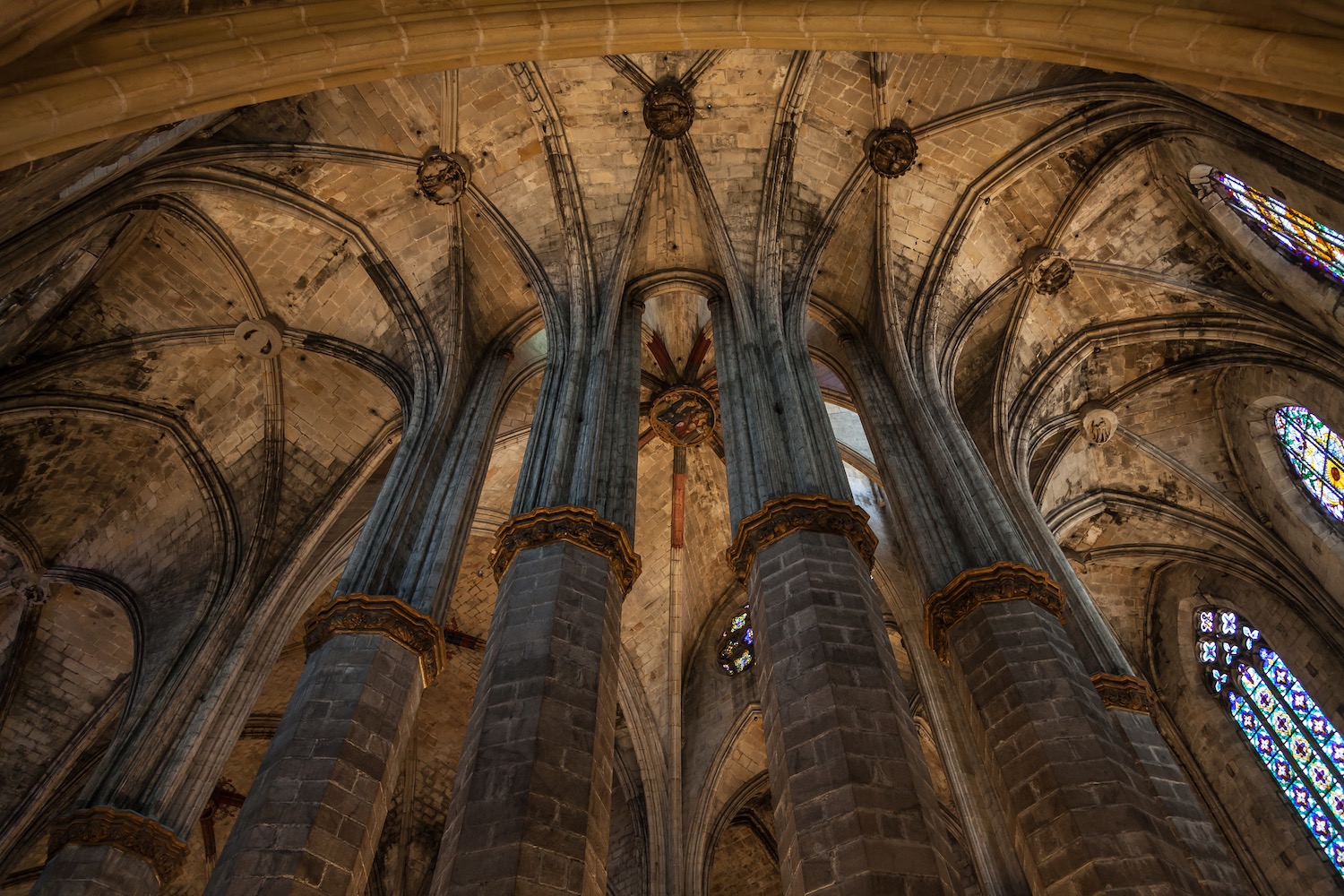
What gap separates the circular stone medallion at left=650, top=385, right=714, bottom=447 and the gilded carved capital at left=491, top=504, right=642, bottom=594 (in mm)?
7374

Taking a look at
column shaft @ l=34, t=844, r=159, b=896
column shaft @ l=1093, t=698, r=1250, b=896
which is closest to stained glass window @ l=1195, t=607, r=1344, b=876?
column shaft @ l=1093, t=698, r=1250, b=896

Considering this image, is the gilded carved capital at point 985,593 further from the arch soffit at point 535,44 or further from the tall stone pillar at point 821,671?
the arch soffit at point 535,44

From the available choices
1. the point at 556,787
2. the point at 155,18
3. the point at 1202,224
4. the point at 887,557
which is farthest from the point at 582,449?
the point at 1202,224

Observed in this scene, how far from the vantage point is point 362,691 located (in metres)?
8.02

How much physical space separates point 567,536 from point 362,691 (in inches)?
86.0

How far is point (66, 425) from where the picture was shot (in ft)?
47.6

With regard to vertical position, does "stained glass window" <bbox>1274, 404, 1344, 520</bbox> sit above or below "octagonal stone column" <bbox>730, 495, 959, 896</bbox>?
above

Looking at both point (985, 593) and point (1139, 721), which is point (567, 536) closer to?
point (985, 593)

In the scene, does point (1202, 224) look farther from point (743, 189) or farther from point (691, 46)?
point (691, 46)

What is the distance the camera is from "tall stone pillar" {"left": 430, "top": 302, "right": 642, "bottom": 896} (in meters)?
5.98

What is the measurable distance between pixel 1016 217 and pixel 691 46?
8.56 meters

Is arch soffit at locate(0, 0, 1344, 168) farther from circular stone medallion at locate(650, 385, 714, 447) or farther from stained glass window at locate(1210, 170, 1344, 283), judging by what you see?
circular stone medallion at locate(650, 385, 714, 447)

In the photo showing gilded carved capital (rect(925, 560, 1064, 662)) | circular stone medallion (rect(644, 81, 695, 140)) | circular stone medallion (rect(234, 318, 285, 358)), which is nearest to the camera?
gilded carved capital (rect(925, 560, 1064, 662))

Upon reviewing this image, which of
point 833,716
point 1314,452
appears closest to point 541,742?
point 833,716
